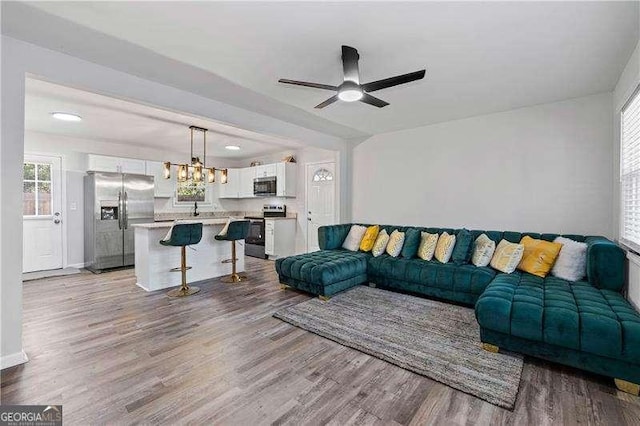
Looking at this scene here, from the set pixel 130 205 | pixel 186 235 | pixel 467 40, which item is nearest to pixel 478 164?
pixel 467 40

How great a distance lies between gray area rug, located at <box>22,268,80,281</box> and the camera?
15.5ft

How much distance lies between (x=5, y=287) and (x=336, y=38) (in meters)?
3.17

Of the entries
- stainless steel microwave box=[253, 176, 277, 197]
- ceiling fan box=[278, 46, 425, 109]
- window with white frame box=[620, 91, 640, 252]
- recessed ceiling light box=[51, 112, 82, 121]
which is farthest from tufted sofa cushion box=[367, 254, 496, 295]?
recessed ceiling light box=[51, 112, 82, 121]

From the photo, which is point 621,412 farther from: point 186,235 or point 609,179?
point 186,235

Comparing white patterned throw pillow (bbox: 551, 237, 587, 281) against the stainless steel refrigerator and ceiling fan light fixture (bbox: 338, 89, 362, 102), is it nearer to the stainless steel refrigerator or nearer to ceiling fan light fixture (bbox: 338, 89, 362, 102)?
ceiling fan light fixture (bbox: 338, 89, 362, 102)

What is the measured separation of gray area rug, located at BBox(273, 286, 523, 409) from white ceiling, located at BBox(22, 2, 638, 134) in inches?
99.9

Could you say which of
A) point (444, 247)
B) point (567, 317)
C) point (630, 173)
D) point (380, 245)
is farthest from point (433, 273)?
point (630, 173)

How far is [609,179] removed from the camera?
3297 millimetres

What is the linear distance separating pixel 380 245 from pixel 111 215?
4.99 m

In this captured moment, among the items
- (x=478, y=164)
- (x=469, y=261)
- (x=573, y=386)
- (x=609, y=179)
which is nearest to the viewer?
(x=573, y=386)

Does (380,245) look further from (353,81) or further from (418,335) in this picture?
(353,81)

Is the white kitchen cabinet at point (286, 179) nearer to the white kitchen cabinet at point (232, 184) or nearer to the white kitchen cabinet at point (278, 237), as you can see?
the white kitchen cabinet at point (278, 237)

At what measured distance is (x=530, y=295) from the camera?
2445mm

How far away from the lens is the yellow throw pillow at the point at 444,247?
3777 millimetres
